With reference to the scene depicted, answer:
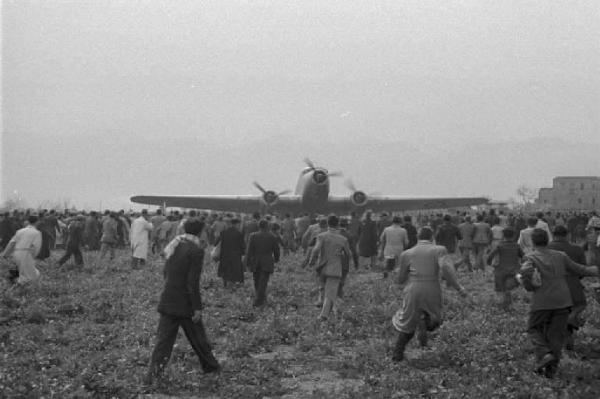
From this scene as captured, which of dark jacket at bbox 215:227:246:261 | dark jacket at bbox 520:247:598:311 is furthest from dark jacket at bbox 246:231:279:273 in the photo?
dark jacket at bbox 520:247:598:311

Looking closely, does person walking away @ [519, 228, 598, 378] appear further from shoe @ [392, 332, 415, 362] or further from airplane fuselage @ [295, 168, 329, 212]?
airplane fuselage @ [295, 168, 329, 212]

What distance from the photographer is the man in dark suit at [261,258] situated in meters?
11.1

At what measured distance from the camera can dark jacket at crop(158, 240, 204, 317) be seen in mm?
6184

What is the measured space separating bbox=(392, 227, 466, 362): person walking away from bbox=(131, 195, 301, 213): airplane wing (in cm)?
2805

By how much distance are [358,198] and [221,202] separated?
1322 centimetres

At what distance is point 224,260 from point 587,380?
26.0ft

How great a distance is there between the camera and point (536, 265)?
638 cm

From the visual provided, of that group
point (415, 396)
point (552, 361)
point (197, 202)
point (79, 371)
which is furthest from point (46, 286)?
point (197, 202)

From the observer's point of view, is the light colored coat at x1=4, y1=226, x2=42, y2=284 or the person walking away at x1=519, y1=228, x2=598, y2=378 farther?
the light colored coat at x1=4, y1=226, x2=42, y2=284

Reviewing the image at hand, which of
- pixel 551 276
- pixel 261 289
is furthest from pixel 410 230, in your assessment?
pixel 551 276

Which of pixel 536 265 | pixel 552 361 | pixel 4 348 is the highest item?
pixel 536 265

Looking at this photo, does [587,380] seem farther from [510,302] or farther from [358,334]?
[510,302]

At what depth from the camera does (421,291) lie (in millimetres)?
7113

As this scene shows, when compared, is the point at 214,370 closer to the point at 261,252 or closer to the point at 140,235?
the point at 261,252
